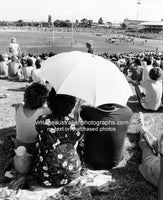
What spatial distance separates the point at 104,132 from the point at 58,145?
59cm

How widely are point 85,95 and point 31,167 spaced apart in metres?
1.15

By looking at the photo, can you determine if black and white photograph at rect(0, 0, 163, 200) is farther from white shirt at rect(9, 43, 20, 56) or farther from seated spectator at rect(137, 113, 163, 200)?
white shirt at rect(9, 43, 20, 56)

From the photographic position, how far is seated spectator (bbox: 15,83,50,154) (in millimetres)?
2996

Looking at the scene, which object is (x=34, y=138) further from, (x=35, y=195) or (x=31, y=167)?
(x=35, y=195)

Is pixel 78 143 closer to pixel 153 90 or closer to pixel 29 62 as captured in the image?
pixel 153 90

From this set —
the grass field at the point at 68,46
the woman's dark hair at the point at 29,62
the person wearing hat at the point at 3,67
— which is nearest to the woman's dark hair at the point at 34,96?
the woman's dark hair at the point at 29,62

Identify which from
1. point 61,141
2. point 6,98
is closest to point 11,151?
point 61,141

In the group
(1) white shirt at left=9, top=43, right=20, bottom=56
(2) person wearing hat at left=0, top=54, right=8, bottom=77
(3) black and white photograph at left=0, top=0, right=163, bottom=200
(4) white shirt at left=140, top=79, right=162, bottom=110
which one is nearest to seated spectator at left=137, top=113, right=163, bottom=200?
(3) black and white photograph at left=0, top=0, right=163, bottom=200

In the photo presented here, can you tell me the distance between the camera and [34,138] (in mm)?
3225

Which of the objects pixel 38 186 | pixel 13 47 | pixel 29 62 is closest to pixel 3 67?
pixel 29 62

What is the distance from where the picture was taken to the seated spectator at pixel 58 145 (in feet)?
7.94

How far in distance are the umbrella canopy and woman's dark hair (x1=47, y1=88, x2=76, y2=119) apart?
2.1 inches

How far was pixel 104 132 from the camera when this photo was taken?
2.79 m

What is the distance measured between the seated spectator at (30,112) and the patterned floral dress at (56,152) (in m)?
0.57
